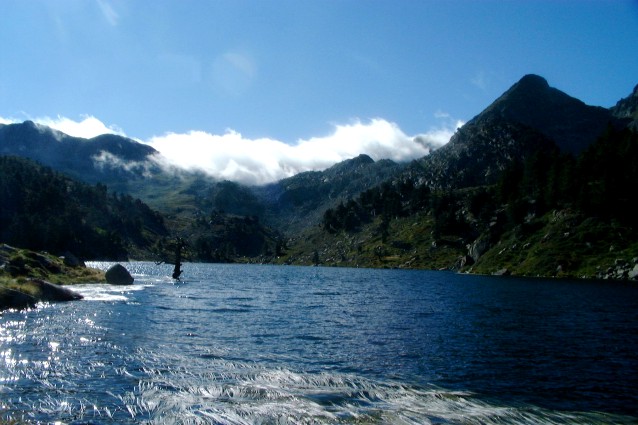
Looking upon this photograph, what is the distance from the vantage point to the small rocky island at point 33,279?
2101 inches

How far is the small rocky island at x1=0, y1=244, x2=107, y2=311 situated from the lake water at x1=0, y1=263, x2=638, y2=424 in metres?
3.17

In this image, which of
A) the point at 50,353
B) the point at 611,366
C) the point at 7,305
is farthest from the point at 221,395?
the point at 7,305

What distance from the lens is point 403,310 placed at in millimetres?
62156

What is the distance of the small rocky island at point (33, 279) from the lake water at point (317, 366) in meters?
3.17

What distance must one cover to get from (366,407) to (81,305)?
157 feet

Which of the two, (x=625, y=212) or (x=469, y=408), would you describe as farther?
(x=625, y=212)

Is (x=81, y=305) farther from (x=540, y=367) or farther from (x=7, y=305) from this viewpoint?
(x=540, y=367)

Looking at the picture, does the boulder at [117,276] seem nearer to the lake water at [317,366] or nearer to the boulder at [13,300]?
the lake water at [317,366]

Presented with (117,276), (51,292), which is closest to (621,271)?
(117,276)

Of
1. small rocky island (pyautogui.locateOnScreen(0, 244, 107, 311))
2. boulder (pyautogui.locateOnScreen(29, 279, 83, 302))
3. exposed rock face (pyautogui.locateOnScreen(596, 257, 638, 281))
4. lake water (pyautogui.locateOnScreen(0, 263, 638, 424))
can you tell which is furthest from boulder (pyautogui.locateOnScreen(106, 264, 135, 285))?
exposed rock face (pyautogui.locateOnScreen(596, 257, 638, 281))

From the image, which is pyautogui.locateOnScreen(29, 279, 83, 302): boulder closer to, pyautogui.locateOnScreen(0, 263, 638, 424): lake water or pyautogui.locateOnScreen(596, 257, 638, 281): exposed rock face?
pyautogui.locateOnScreen(0, 263, 638, 424): lake water

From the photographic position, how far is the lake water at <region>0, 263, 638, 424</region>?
21297 mm

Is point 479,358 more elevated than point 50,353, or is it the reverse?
point 479,358

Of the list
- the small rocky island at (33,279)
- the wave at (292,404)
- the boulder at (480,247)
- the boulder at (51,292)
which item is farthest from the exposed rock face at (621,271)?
the boulder at (51,292)
